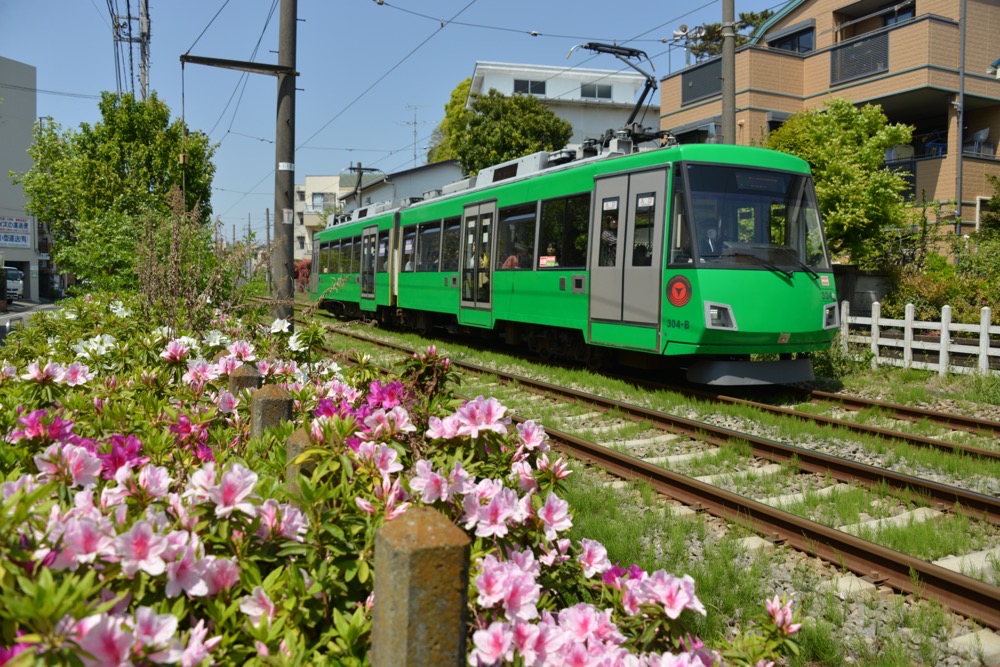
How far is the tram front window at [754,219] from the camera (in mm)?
9852

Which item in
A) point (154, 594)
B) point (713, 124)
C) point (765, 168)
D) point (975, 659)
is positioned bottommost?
point (975, 659)

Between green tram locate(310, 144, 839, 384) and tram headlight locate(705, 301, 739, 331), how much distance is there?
1 centimetres

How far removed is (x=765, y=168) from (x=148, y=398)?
876 centimetres

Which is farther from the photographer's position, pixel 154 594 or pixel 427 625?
pixel 154 594

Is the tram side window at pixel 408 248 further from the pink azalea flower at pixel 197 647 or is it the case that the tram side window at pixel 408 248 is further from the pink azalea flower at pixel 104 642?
the pink azalea flower at pixel 104 642

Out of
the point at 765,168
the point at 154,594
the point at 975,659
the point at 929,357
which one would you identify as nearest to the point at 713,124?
the point at 929,357

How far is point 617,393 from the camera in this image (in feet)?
35.0

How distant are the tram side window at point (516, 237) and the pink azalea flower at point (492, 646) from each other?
11.4 metres

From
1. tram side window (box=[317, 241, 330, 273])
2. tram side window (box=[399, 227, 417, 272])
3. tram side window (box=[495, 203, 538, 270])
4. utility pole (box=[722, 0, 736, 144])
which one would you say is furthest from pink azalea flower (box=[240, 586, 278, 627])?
tram side window (box=[317, 241, 330, 273])

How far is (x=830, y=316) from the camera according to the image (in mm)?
10539

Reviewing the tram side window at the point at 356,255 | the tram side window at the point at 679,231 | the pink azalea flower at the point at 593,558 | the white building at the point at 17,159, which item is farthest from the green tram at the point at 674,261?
the white building at the point at 17,159

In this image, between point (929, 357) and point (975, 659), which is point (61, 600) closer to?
point (975, 659)

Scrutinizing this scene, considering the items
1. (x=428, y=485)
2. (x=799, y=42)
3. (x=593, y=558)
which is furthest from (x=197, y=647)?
(x=799, y=42)

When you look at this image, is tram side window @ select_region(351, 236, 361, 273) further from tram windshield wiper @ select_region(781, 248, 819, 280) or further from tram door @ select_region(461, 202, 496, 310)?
Result: tram windshield wiper @ select_region(781, 248, 819, 280)
